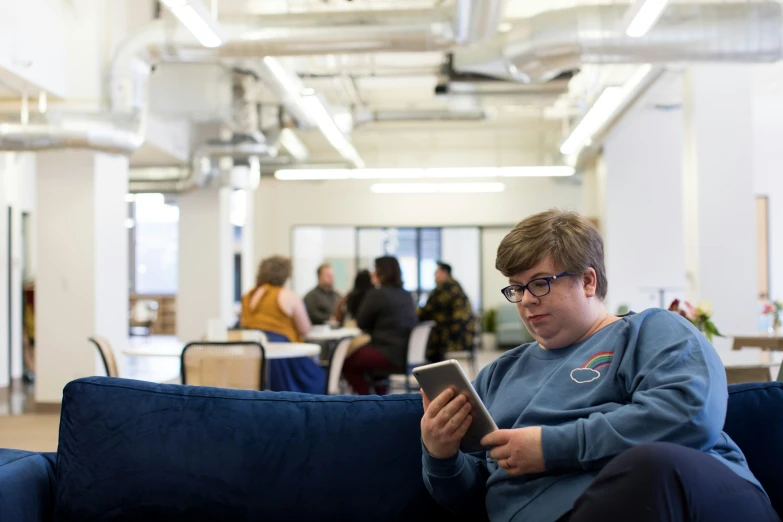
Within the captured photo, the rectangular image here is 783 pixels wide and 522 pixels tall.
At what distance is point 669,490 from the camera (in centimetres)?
140

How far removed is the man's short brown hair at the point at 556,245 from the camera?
1812 mm

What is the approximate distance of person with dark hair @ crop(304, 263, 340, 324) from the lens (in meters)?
9.39

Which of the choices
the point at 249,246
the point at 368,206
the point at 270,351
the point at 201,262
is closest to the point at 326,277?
the point at 201,262

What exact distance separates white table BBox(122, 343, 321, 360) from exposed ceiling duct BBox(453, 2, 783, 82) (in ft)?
9.76

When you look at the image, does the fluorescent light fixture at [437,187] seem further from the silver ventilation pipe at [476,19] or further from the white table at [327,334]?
the silver ventilation pipe at [476,19]

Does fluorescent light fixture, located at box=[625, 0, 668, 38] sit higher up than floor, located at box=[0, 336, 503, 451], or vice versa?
fluorescent light fixture, located at box=[625, 0, 668, 38]

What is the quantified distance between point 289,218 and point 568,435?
15421 mm

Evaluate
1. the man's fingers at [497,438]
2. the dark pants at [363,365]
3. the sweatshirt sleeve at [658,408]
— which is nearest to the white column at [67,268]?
the dark pants at [363,365]

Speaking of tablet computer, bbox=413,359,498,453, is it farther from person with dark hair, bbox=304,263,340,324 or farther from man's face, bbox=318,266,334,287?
man's face, bbox=318,266,334,287

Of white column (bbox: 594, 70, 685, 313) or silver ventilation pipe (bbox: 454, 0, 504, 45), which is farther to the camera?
white column (bbox: 594, 70, 685, 313)

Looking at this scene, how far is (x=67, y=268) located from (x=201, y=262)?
429cm

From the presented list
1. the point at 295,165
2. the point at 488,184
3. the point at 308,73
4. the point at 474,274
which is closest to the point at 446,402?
the point at 308,73

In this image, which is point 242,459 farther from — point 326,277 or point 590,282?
point 326,277

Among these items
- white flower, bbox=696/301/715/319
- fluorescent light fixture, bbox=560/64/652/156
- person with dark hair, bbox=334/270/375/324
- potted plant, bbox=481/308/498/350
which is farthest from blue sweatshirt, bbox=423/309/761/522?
potted plant, bbox=481/308/498/350
